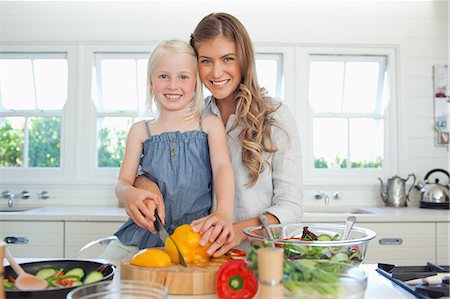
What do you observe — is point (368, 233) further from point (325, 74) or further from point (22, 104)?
point (22, 104)

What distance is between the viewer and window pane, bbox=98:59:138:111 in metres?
3.57

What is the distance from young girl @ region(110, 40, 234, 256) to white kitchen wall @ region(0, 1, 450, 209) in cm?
189

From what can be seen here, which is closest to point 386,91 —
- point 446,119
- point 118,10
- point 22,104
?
point 446,119

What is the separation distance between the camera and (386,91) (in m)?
3.54

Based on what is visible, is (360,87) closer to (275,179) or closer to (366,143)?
(366,143)

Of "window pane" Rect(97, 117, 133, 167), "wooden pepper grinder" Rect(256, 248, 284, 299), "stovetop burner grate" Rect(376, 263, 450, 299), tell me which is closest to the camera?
"wooden pepper grinder" Rect(256, 248, 284, 299)

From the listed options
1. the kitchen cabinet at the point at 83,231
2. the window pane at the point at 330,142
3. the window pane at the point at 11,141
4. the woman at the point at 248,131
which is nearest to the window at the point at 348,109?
the window pane at the point at 330,142

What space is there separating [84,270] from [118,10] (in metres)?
2.78

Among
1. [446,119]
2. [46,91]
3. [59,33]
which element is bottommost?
[446,119]

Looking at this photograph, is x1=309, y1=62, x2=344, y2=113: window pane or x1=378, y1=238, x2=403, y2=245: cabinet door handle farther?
x1=309, y1=62, x2=344, y2=113: window pane

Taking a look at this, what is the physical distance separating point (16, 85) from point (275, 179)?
9.26 ft

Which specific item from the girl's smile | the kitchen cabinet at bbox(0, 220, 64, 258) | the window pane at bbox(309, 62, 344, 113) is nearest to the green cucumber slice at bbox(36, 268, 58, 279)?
the girl's smile

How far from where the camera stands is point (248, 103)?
1.60 m

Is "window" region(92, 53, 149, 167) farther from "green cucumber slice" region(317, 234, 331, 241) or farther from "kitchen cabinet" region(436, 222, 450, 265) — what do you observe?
"green cucumber slice" region(317, 234, 331, 241)
